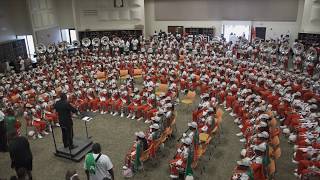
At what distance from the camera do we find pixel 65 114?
9.50 metres

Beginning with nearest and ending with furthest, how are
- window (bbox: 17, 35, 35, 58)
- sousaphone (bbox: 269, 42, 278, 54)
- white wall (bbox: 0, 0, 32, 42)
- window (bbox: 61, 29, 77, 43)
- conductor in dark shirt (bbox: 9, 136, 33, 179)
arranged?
conductor in dark shirt (bbox: 9, 136, 33, 179)
sousaphone (bbox: 269, 42, 278, 54)
white wall (bbox: 0, 0, 32, 42)
window (bbox: 17, 35, 35, 58)
window (bbox: 61, 29, 77, 43)

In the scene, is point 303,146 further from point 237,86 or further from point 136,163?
point 237,86

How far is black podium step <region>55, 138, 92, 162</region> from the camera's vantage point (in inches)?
395

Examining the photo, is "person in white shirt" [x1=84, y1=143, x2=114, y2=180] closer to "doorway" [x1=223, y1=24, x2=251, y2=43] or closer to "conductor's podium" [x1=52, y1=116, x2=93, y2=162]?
"conductor's podium" [x1=52, y1=116, x2=93, y2=162]

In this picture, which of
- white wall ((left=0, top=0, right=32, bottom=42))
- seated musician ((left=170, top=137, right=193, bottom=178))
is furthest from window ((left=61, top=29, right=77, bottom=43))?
seated musician ((left=170, top=137, right=193, bottom=178))

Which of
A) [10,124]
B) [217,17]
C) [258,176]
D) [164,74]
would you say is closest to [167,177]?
[258,176]

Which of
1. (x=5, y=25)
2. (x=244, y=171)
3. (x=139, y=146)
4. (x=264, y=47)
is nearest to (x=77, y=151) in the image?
(x=139, y=146)

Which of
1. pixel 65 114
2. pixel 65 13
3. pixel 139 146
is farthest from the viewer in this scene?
pixel 65 13

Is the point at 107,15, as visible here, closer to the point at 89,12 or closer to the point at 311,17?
the point at 89,12

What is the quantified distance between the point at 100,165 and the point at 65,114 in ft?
11.8

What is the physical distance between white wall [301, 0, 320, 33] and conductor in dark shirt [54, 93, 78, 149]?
19.8 meters

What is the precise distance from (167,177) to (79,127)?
5.40 metres

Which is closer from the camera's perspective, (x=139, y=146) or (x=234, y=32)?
(x=139, y=146)

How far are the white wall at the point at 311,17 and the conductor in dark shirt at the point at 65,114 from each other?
19782mm
